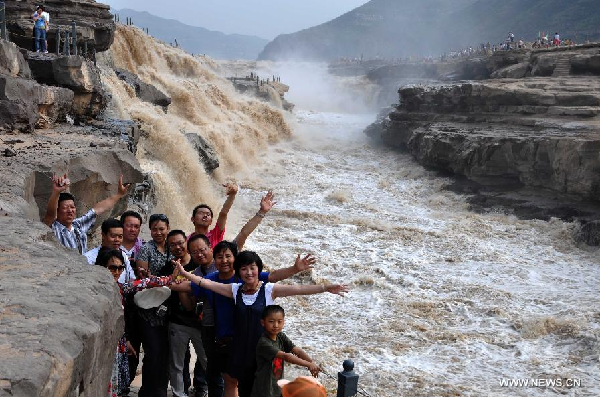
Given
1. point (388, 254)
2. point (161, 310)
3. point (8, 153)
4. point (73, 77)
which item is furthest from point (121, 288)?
point (388, 254)

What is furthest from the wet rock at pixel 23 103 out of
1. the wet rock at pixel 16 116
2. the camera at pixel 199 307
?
the camera at pixel 199 307

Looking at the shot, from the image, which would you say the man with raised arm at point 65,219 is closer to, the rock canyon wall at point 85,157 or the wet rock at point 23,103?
the rock canyon wall at point 85,157

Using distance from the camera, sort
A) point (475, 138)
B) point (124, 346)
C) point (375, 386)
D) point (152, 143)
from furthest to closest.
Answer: point (475, 138), point (152, 143), point (375, 386), point (124, 346)

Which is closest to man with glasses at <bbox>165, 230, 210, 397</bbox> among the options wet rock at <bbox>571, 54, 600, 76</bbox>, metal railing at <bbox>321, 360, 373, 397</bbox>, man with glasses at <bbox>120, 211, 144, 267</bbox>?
man with glasses at <bbox>120, 211, 144, 267</bbox>

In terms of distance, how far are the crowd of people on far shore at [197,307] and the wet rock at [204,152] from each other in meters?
9.62

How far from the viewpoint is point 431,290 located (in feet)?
28.8

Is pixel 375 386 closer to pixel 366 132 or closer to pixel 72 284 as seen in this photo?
pixel 72 284

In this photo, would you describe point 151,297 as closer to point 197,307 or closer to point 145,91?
point 197,307

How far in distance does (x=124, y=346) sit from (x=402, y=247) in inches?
316

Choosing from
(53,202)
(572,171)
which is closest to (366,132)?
(572,171)

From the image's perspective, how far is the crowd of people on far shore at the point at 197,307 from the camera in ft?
10.2

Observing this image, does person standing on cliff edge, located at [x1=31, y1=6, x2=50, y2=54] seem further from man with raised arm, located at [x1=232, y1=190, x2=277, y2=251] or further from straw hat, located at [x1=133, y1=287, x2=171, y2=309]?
straw hat, located at [x1=133, y1=287, x2=171, y2=309]

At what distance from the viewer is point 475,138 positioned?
15.7 metres

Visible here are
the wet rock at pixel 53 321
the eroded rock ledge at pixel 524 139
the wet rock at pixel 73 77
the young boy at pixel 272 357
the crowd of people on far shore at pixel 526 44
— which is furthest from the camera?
the crowd of people on far shore at pixel 526 44
